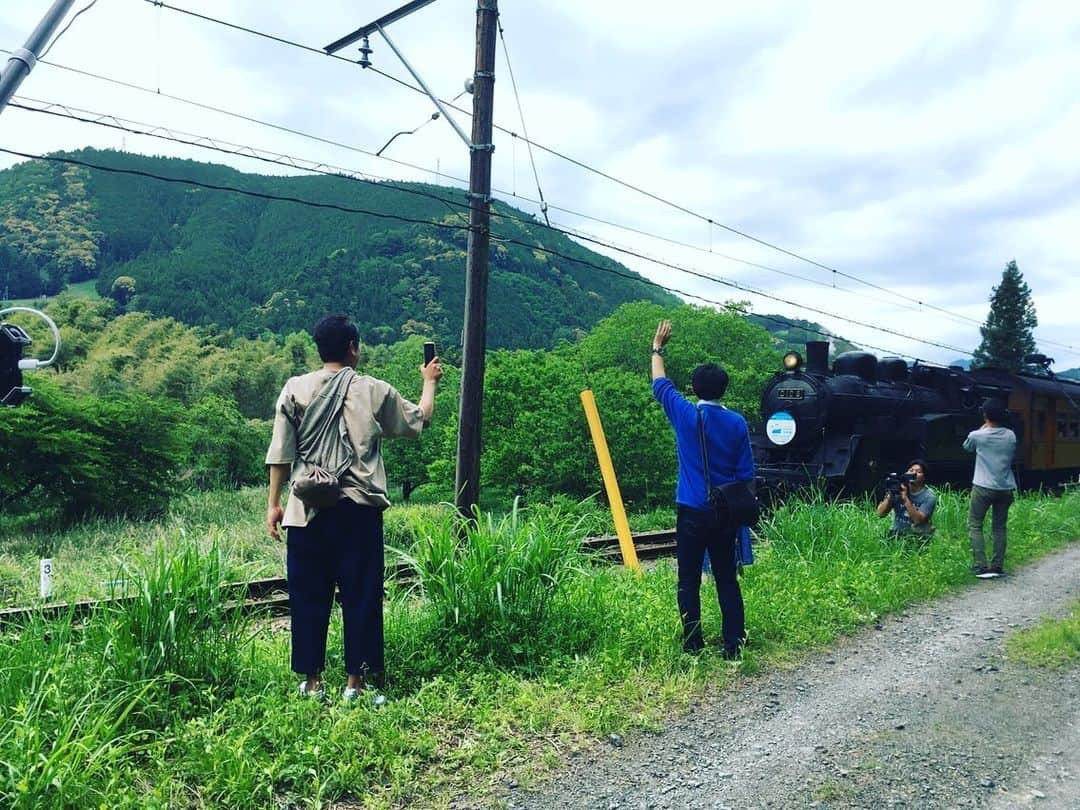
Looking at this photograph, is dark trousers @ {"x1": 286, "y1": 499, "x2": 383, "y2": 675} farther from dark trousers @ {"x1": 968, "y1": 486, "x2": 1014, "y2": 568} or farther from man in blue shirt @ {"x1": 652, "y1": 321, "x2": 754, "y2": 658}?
dark trousers @ {"x1": 968, "y1": 486, "x2": 1014, "y2": 568}

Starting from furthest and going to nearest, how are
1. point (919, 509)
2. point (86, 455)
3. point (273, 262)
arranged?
point (273, 262), point (86, 455), point (919, 509)

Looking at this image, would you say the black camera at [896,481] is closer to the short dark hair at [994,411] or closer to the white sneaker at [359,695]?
the short dark hair at [994,411]

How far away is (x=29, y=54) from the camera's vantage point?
5133 mm

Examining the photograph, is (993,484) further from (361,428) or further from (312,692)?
(312,692)

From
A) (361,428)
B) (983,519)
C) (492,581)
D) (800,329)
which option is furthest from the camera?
(800,329)

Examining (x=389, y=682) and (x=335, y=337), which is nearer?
(x=335, y=337)

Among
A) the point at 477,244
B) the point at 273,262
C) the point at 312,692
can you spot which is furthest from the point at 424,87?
the point at 273,262

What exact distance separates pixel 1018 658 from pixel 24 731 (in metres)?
5.72

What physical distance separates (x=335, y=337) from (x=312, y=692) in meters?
1.80

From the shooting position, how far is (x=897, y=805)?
10.7ft

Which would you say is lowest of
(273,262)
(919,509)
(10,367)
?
(919,509)

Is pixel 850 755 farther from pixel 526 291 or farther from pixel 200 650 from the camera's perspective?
pixel 526 291

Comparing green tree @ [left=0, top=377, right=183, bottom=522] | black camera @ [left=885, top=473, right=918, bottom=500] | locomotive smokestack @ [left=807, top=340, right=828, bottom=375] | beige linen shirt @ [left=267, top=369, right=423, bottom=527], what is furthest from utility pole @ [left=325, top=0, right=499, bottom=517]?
green tree @ [left=0, top=377, right=183, bottom=522]

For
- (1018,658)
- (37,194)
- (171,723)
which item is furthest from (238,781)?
(37,194)
